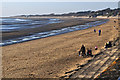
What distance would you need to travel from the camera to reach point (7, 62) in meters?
13.7

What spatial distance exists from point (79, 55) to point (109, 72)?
18.7 ft

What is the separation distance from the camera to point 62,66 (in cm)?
1209

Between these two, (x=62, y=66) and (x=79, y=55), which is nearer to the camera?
(x=62, y=66)

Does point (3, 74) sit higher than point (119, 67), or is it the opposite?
point (119, 67)

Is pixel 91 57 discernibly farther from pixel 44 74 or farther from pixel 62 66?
pixel 44 74

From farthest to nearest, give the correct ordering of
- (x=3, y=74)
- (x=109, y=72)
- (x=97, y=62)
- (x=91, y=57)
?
1. (x=91, y=57)
2. (x=97, y=62)
3. (x=3, y=74)
4. (x=109, y=72)

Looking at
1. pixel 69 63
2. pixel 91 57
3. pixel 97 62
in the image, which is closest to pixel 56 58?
pixel 69 63

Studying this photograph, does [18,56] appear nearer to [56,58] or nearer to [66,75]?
A: [56,58]

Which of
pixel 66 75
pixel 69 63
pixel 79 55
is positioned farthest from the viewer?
pixel 79 55

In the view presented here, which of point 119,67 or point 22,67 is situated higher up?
point 119,67

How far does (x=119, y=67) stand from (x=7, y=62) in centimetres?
817

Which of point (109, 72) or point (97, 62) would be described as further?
point (97, 62)

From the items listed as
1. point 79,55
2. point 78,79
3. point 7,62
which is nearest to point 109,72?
point 78,79

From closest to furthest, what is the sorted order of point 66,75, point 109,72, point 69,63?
1. point 109,72
2. point 66,75
3. point 69,63
